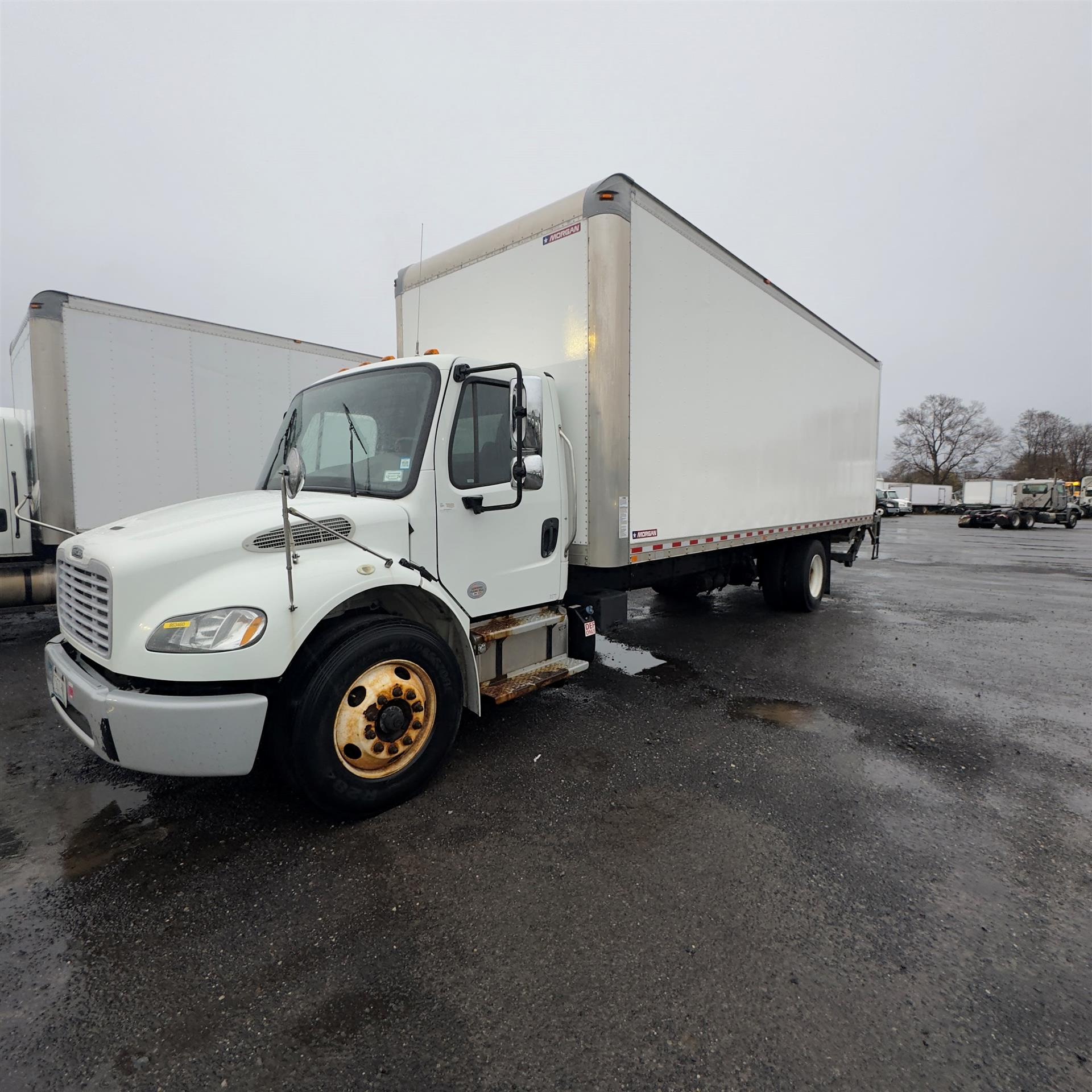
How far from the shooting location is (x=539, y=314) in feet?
15.2

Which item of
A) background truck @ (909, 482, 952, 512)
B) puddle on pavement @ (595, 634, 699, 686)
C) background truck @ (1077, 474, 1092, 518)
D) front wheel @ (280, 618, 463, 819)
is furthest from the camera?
background truck @ (909, 482, 952, 512)

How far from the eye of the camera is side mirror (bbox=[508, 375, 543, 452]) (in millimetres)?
3617

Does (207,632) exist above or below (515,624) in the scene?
above

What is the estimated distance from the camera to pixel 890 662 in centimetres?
635

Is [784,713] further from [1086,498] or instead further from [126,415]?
[1086,498]

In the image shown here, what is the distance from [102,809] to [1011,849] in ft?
15.9

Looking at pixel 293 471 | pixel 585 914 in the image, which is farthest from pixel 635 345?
pixel 585 914

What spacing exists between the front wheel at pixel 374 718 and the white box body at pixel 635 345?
66.3 inches

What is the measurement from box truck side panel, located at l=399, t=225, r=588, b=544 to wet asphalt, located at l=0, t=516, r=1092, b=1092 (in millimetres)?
2097

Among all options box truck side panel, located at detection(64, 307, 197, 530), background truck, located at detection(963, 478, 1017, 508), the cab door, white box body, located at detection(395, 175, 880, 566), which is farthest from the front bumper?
background truck, located at detection(963, 478, 1017, 508)

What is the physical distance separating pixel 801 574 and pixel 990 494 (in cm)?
4229

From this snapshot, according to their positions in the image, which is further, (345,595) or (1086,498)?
(1086,498)

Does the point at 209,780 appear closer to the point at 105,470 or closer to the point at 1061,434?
the point at 105,470

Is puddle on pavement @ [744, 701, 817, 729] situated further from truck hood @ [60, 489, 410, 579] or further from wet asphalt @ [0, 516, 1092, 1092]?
truck hood @ [60, 489, 410, 579]
